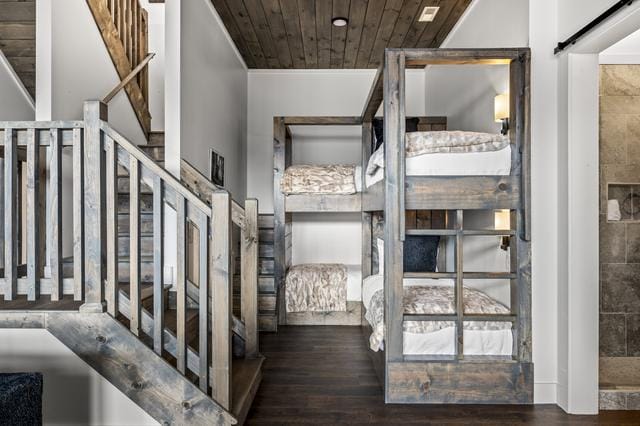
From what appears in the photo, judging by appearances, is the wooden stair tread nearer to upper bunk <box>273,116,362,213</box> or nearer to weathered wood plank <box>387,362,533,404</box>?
weathered wood plank <box>387,362,533,404</box>

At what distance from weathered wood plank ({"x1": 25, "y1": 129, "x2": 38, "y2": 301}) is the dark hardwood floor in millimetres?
1335

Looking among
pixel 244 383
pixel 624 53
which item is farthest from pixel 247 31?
pixel 244 383

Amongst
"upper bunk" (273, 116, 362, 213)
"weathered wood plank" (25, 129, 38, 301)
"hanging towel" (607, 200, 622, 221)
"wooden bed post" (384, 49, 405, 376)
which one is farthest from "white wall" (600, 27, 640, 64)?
"weathered wood plank" (25, 129, 38, 301)

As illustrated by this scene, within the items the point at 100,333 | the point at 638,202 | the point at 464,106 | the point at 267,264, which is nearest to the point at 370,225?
the point at 267,264

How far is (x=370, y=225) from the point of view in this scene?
444 centimetres

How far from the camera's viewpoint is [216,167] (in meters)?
4.07

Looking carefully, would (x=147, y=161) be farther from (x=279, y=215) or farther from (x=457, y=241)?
(x=279, y=215)

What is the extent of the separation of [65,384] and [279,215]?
8.52 ft

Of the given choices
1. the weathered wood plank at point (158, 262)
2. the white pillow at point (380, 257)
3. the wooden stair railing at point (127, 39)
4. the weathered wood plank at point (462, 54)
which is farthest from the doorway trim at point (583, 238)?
the wooden stair railing at point (127, 39)

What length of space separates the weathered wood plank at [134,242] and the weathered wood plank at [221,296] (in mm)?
352

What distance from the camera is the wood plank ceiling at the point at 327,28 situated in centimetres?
371

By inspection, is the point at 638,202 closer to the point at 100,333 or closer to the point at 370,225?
the point at 370,225

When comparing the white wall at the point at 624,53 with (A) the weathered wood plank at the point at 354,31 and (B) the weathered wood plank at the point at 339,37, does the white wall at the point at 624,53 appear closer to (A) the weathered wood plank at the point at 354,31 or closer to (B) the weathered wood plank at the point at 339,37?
(A) the weathered wood plank at the point at 354,31

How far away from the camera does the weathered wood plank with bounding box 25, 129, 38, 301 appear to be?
202 cm
